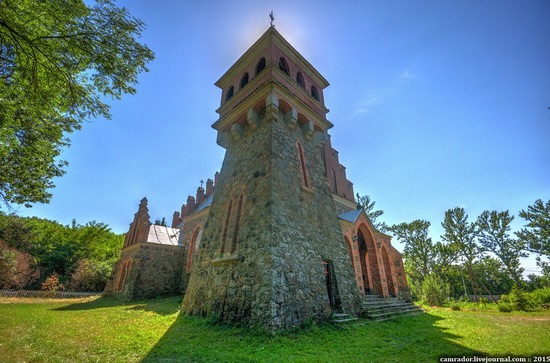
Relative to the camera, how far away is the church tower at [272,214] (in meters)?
7.30

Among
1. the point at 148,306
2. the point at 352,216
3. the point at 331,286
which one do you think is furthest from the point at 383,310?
the point at 148,306

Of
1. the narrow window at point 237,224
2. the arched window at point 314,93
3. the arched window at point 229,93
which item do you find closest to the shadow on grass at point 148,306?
the narrow window at point 237,224

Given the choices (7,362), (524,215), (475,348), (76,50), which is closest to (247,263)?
(7,362)

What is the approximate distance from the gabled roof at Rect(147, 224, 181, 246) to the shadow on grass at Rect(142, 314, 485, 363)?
13.7 meters

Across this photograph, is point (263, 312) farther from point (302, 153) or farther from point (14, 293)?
point (14, 293)

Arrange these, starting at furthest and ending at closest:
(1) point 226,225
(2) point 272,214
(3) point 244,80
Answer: (3) point 244,80, (1) point 226,225, (2) point 272,214

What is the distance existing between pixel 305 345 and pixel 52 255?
129 ft

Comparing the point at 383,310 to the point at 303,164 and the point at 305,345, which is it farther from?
the point at 303,164

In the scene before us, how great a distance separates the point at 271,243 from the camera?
7.45m

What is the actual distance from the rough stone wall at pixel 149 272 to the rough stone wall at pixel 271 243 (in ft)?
32.9

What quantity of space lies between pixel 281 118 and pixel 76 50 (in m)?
7.63

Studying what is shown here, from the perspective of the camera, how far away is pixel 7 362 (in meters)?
3.96

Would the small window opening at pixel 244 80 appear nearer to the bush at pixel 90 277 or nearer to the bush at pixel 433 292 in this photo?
the bush at pixel 433 292

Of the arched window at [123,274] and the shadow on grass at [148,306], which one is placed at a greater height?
the arched window at [123,274]
